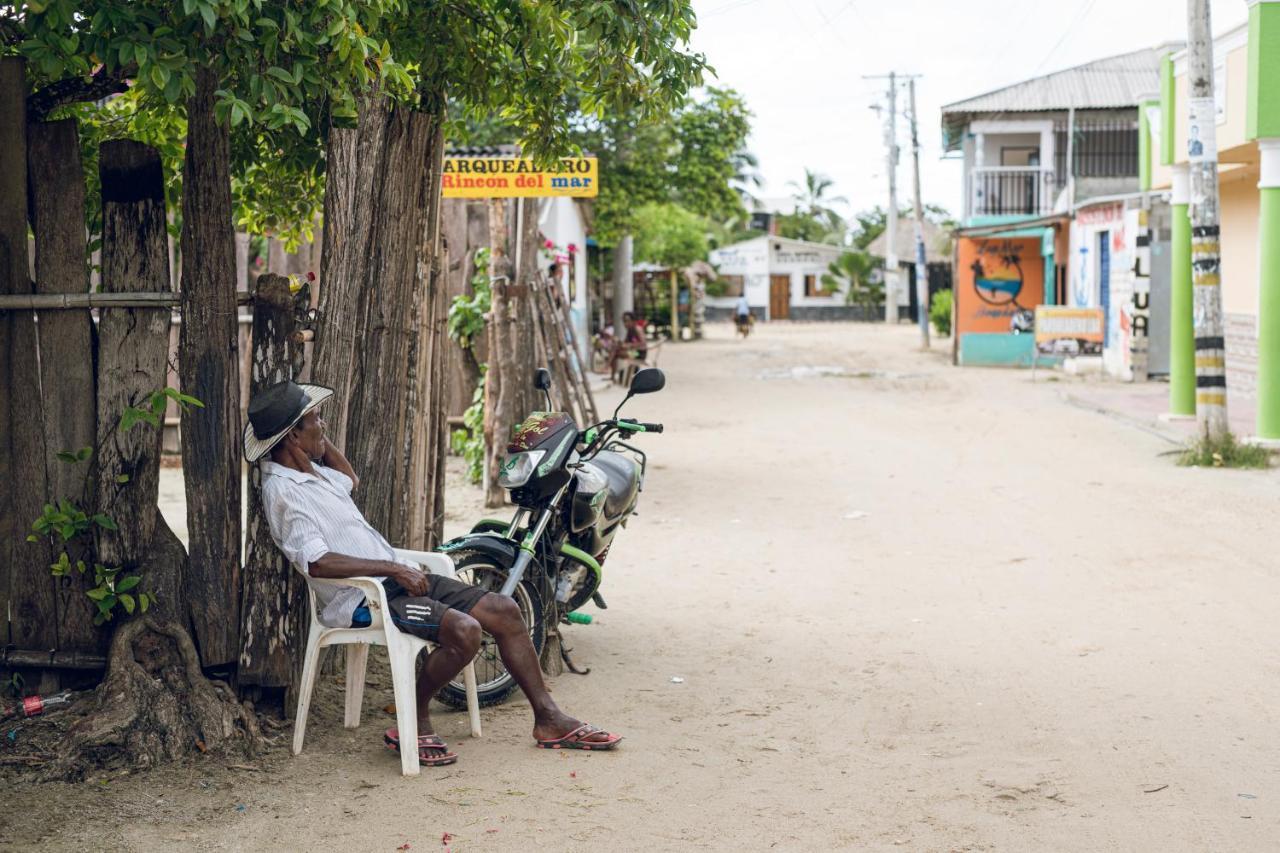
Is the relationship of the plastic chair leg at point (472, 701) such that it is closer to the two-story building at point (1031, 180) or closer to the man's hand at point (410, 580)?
the man's hand at point (410, 580)

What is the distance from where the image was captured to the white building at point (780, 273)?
218 ft

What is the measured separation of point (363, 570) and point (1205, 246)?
1079 centimetres

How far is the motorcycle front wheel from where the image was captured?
582 cm

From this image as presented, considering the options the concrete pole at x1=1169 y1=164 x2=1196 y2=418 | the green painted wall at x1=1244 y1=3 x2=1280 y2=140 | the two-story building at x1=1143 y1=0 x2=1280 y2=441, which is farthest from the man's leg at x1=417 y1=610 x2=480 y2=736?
the concrete pole at x1=1169 y1=164 x2=1196 y2=418

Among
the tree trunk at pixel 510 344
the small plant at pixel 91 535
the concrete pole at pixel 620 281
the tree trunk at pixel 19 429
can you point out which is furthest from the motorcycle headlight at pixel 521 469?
the concrete pole at pixel 620 281

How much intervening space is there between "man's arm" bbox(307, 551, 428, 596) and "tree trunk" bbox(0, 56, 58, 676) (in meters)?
1.04

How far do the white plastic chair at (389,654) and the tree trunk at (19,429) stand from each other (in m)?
0.92

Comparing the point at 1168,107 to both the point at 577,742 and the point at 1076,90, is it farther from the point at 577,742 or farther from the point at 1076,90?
the point at 1076,90

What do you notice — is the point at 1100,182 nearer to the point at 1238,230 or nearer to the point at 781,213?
the point at 1238,230

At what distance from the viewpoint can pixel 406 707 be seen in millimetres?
4867

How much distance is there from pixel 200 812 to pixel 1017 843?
2516 mm

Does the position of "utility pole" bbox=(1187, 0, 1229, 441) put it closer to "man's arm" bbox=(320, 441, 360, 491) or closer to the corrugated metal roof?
"man's arm" bbox=(320, 441, 360, 491)

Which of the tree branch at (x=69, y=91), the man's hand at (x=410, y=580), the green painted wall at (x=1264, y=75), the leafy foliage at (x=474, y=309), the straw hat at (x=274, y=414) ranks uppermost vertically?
the green painted wall at (x=1264, y=75)

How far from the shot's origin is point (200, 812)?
452 cm
